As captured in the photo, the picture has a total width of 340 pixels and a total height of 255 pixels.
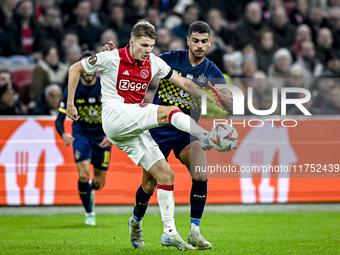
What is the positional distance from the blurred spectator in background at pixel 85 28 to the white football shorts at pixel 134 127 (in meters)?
6.71

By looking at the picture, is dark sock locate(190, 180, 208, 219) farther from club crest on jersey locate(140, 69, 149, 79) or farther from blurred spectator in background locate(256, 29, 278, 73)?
blurred spectator in background locate(256, 29, 278, 73)

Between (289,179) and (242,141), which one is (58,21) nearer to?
(242,141)

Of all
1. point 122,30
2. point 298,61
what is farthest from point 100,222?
point 298,61

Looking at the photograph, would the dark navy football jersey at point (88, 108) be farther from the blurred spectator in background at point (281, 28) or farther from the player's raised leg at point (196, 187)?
the blurred spectator in background at point (281, 28)

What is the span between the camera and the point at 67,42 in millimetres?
11414

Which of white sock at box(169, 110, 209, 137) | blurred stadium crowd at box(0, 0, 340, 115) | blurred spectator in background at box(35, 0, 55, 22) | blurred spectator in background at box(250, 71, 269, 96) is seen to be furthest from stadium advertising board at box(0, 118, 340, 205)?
white sock at box(169, 110, 209, 137)

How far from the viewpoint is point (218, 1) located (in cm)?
1372

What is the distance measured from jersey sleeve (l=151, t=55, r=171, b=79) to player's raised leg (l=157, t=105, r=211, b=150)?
831 mm

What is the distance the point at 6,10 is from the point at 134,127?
8131 mm

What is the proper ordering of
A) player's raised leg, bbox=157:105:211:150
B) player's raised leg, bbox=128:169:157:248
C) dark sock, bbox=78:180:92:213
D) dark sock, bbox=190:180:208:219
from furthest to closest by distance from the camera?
dark sock, bbox=78:180:92:213, player's raised leg, bbox=128:169:157:248, dark sock, bbox=190:180:208:219, player's raised leg, bbox=157:105:211:150

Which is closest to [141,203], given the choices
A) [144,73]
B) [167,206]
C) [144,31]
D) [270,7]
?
[167,206]

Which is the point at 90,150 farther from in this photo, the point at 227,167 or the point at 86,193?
the point at 227,167

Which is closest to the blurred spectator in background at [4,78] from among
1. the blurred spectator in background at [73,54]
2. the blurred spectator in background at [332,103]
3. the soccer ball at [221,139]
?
the blurred spectator in background at [73,54]

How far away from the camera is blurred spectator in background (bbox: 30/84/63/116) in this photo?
9.89 m
